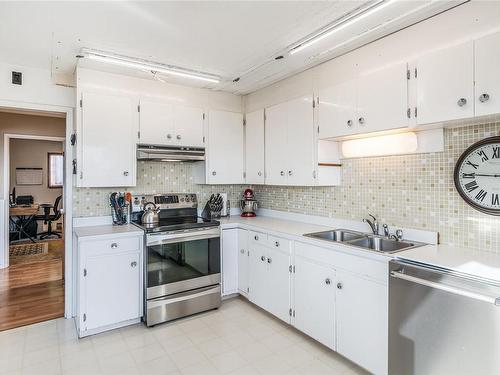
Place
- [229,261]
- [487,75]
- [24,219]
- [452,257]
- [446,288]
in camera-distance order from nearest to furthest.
→ [446,288] → [487,75] → [452,257] → [229,261] → [24,219]

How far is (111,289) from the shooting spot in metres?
2.80

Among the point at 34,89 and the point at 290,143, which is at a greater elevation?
the point at 34,89

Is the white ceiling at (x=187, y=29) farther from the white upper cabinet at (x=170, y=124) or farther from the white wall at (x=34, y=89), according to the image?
the white upper cabinet at (x=170, y=124)

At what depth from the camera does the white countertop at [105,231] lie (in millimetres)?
2764

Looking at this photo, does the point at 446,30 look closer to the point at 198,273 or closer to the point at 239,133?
the point at 239,133

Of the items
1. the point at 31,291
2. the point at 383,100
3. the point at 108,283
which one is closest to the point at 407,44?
the point at 383,100

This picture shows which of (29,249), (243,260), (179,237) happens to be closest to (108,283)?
(179,237)

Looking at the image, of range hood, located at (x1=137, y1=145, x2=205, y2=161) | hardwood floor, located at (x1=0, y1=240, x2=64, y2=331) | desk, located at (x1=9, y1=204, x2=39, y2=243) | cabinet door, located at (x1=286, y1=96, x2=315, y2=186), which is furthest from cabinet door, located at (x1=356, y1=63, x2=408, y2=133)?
desk, located at (x1=9, y1=204, x2=39, y2=243)

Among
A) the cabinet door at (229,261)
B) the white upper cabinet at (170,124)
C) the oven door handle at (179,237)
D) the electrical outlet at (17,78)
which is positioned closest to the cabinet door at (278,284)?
the cabinet door at (229,261)

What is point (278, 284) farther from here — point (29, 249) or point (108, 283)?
point (29, 249)

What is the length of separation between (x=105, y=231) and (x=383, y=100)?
8.49 feet

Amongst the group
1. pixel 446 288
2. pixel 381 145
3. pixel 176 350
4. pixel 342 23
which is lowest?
pixel 176 350

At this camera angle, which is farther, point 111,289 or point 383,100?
point 111,289

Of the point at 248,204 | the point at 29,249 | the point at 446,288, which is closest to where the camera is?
the point at 446,288
